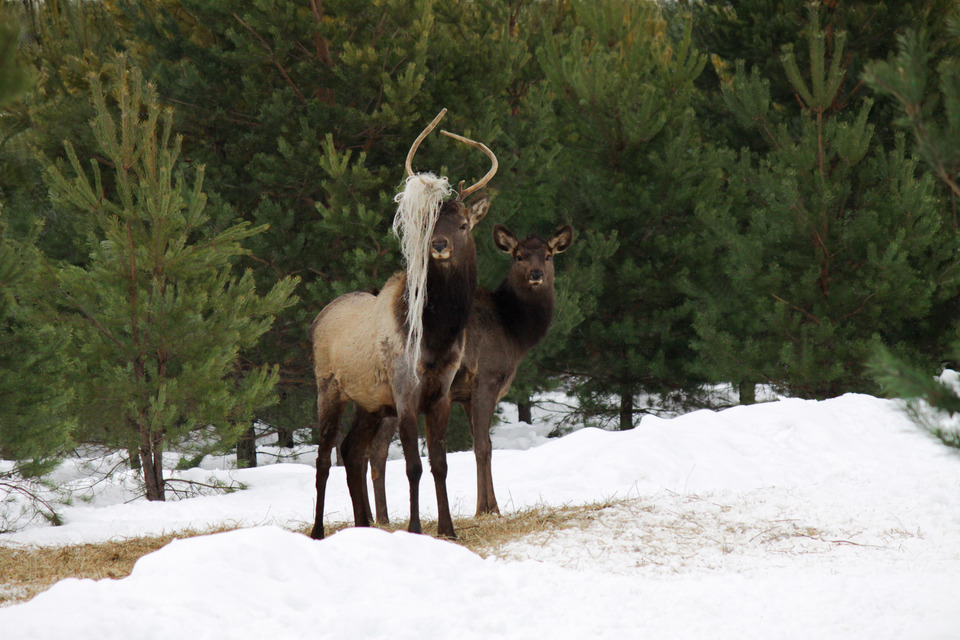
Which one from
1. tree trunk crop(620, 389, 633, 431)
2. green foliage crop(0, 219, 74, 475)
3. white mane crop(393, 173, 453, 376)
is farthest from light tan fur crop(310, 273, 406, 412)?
tree trunk crop(620, 389, 633, 431)

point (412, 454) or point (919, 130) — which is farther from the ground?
point (919, 130)

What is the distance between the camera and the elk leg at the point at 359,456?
696cm

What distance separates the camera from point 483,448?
7590mm

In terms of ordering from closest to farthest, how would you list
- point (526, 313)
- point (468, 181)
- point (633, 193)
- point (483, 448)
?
point (483, 448), point (526, 313), point (468, 181), point (633, 193)

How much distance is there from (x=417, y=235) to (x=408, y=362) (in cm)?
93

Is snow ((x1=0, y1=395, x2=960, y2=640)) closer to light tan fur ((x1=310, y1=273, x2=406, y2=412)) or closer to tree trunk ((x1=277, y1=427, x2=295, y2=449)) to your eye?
light tan fur ((x1=310, y1=273, x2=406, y2=412))

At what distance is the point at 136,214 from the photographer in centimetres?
952

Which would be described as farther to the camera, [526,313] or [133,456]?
[133,456]

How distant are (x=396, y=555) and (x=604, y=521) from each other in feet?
6.83

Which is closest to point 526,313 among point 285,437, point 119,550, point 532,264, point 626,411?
point 532,264

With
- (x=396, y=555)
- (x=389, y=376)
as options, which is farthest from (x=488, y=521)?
(x=396, y=555)

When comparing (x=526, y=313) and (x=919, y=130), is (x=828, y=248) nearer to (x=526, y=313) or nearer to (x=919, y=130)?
(x=526, y=313)

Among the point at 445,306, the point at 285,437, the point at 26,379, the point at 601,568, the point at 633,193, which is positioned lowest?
the point at 285,437

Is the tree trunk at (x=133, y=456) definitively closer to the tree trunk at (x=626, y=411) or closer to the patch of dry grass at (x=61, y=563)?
the patch of dry grass at (x=61, y=563)
